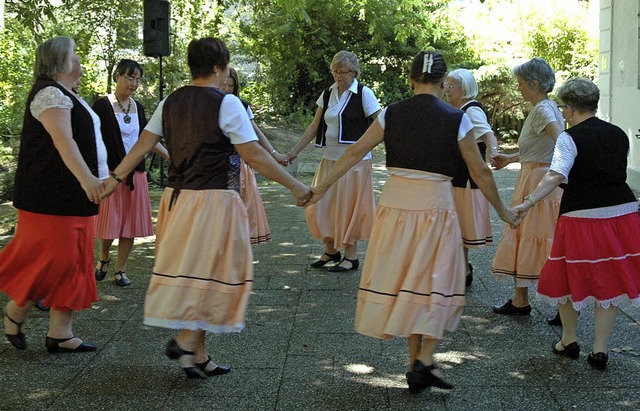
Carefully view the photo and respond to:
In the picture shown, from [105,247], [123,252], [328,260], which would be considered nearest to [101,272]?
[105,247]

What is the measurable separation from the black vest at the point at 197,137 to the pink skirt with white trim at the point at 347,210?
3.37 meters

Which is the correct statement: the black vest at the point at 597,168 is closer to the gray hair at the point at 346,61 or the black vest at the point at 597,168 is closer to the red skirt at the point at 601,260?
the red skirt at the point at 601,260

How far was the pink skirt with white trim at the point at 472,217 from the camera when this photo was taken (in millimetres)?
7074

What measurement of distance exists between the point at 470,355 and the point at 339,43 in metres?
19.4

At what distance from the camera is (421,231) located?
4.88 m

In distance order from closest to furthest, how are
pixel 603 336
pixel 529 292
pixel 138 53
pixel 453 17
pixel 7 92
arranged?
pixel 603 336
pixel 529 292
pixel 7 92
pixel 138 53
pixel 453 17

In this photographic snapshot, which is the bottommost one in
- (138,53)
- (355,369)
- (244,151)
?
(355,369)

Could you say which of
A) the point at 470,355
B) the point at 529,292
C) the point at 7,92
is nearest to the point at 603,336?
the point at 470,355

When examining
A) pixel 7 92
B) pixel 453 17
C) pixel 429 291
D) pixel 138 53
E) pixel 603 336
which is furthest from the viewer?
pixel 453 17

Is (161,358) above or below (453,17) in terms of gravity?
below

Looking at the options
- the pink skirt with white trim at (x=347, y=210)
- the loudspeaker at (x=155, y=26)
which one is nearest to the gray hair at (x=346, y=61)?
the pink skirt with white trim at (x=347, y=210)

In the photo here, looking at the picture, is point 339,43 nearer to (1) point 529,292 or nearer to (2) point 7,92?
(2) point 7,92

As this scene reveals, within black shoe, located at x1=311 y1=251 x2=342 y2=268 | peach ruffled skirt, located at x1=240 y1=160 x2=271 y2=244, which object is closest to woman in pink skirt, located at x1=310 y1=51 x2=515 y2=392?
peach ruffled skirt, located at x1=240 y1=160 x2=271 y2=244

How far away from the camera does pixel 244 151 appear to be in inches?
193
